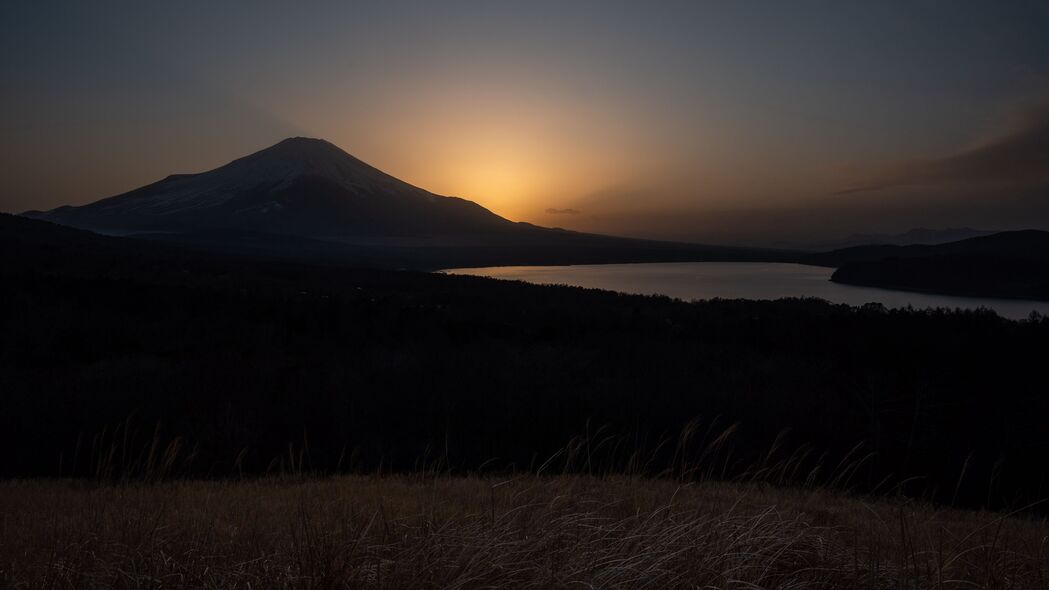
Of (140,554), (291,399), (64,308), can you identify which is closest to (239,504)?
(140,554)

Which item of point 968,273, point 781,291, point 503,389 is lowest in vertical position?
point 503,389

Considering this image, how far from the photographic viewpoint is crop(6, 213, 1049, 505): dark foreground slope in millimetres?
14477

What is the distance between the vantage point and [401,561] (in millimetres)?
3346

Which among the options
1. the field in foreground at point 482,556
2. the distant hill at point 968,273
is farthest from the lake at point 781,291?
the field in foreground at point 482,556

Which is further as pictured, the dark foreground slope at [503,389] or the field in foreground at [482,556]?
the dark foreground slope at [503,389]

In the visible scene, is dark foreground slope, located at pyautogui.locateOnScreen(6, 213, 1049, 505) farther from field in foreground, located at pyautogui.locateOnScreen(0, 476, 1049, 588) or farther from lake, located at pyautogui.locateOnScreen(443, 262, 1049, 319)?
lake, located at pyautogui.locateOnScreen(443, 262, 1049, 319)

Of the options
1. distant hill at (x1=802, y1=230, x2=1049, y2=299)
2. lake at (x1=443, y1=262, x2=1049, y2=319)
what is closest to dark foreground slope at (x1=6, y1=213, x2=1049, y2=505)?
lake at (x1=443, y1=262, x2=1049, y2=319)

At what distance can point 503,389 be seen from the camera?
63.4 feet

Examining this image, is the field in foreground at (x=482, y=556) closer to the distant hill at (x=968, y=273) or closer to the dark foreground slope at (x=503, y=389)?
the dark foreground slope at (x=503, y=389)

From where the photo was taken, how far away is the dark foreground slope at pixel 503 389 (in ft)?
47.5

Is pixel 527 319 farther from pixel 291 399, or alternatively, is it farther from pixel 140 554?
pixel 140 554

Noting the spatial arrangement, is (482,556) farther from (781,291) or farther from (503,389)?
(781,291)

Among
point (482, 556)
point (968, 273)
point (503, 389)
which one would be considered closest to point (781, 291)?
point (968, 273)

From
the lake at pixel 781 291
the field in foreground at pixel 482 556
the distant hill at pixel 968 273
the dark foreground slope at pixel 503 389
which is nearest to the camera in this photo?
the field in foreground at pixel 482 556
